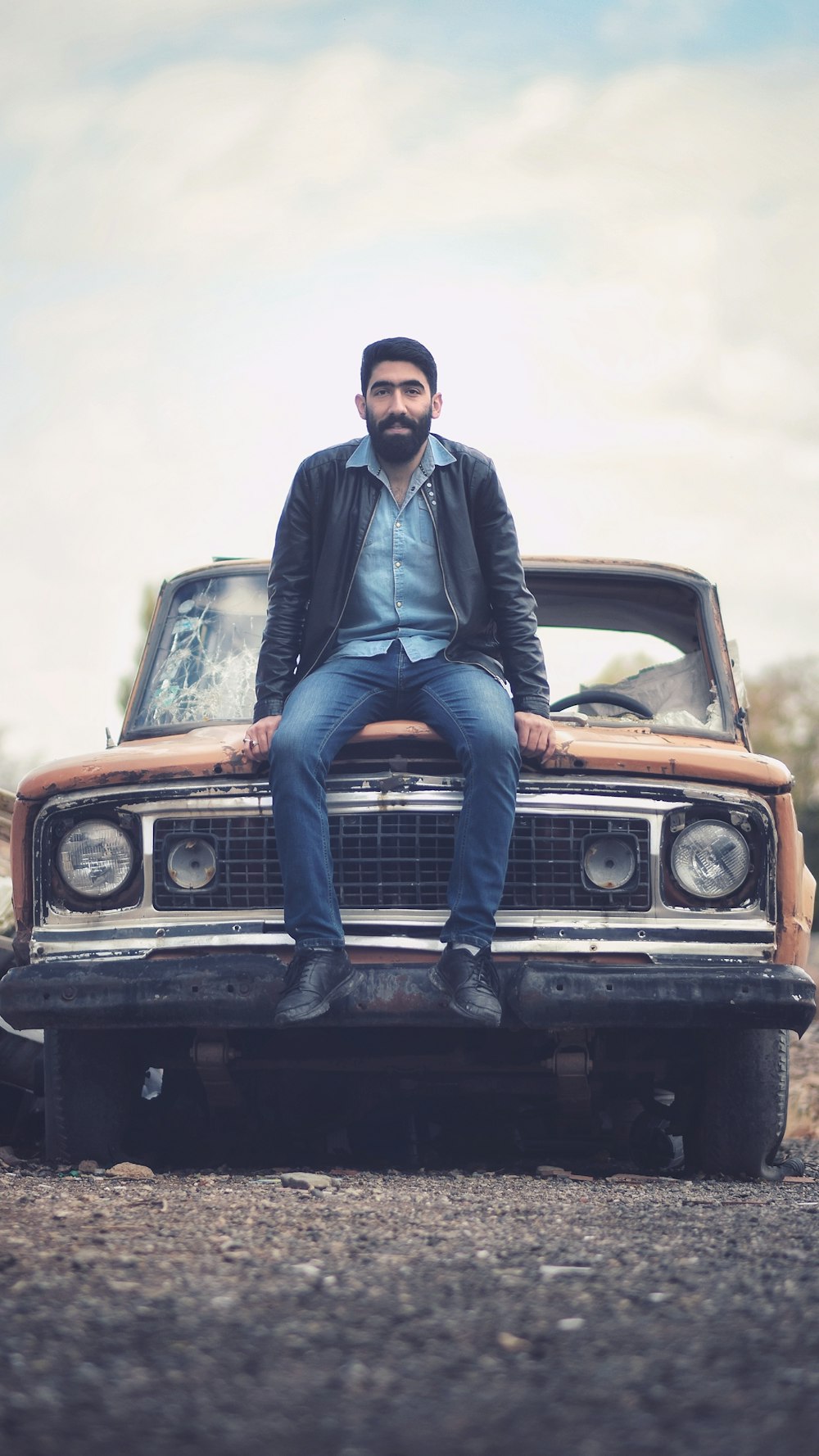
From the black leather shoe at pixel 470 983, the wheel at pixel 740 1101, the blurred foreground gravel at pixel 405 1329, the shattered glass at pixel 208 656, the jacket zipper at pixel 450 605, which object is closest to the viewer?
the blurred foreground gravel at pixel 405 1329

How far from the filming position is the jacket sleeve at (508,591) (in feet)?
13.7

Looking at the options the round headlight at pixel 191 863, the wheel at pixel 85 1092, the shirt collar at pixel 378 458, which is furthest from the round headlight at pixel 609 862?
the wheel at pixel 85 1092

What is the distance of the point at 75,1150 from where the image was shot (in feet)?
13.5

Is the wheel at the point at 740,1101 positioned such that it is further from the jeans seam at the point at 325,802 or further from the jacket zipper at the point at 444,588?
the jacket zipper at the point at 444,588

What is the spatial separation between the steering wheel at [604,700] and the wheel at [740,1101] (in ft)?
4.37

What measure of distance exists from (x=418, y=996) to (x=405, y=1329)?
1587 mm

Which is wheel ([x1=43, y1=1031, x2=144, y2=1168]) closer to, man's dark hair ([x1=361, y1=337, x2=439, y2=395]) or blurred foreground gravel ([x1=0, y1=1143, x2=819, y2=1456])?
blurred foreground gravel ([x1=0, y1=1143, x2=819, y2=1456])

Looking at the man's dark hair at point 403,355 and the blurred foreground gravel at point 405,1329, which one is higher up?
the man's dark hair at point 403,355

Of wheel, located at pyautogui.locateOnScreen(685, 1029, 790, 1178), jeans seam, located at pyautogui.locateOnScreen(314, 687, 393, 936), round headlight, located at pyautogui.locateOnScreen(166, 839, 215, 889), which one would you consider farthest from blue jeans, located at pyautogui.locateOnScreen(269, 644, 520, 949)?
wheel, located at pyautogui.locateOnScreen(685, 1029, 790, 1178)

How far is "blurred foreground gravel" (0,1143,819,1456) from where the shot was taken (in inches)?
66.3

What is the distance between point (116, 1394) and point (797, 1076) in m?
6.53

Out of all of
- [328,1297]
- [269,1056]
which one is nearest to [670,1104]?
[269,1056]

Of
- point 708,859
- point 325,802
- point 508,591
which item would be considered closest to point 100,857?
point 325,802

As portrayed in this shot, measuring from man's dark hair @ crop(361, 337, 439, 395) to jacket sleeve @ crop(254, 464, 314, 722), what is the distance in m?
0.38
